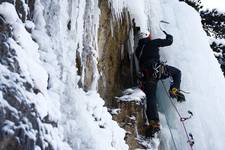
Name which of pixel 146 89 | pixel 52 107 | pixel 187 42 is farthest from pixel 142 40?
pixel 52 107

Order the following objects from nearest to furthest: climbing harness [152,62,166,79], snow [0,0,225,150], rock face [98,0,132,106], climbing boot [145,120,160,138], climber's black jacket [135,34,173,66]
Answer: snow [0,0,225,150] < rock face [98,0,132,106] < climbing boot [145,120,160,138] < climbing harness [152,62,166,79] < climber's black jacket [135,34,173,66]

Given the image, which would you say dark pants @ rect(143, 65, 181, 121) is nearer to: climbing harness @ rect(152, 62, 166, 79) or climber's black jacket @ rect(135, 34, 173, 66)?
climbing harness @ rect(152, 62, 166, 79)

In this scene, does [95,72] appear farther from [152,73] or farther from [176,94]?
[176,94]

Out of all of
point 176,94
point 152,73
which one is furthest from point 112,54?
point 176,94

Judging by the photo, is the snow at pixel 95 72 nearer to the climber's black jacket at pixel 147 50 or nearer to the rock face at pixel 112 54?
the rock face at pixel 112 54

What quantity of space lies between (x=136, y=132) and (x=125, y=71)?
878mm

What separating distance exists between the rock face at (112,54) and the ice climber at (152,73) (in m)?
0.21

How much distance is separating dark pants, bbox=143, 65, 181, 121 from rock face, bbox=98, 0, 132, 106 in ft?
1.00

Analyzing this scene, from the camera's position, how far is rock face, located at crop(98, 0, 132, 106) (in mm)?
6137

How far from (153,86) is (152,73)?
6.5 inches

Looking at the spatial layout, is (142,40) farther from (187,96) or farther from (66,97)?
(66,97)

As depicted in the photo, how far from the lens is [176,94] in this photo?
7094 millimetres

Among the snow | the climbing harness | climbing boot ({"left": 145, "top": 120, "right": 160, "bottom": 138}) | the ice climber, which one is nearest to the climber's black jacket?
the ice climber

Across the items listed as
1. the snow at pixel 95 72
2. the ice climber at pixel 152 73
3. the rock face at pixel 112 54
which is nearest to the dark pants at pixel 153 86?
the ice climber at pixel 152 73
